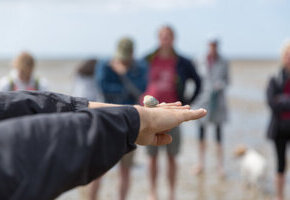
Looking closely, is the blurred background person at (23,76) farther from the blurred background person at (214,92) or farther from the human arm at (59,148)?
the human arm at (59,148)

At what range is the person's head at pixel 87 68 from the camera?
6.18 m

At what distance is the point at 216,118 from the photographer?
6953mm

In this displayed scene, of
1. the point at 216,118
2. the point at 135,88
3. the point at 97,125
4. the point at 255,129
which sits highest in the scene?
the point at 97,125

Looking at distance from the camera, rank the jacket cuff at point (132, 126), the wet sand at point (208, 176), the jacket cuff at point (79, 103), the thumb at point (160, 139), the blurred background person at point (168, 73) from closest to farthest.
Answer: the jacket cuff at point (132, 126) < the jacket cuff at point (79, 103) < the thumb at point (160, 139) < the blurred background person at point (168, 73) < the wet sand at point (208, 176)

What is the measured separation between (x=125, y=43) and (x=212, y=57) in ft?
7.26

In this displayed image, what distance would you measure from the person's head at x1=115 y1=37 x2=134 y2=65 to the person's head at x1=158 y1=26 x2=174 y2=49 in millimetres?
470

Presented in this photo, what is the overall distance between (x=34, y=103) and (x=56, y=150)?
505 mm

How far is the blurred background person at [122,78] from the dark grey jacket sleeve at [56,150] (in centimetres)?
362

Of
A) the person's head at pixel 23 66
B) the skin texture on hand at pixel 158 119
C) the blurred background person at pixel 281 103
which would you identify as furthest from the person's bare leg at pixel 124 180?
the skin texture on hand at pixel 158 119

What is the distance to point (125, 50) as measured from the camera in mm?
4973

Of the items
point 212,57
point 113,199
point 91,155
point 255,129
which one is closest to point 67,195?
point 113,199

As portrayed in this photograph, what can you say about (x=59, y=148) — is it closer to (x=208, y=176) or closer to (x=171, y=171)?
(x=171, y=171)

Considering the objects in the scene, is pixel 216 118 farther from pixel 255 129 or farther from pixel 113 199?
pixel 255 129

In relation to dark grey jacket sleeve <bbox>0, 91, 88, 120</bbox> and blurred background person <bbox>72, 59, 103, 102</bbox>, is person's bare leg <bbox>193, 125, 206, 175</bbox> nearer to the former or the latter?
blurred background person <bbox>72, 59, 103, 102</bbox>
